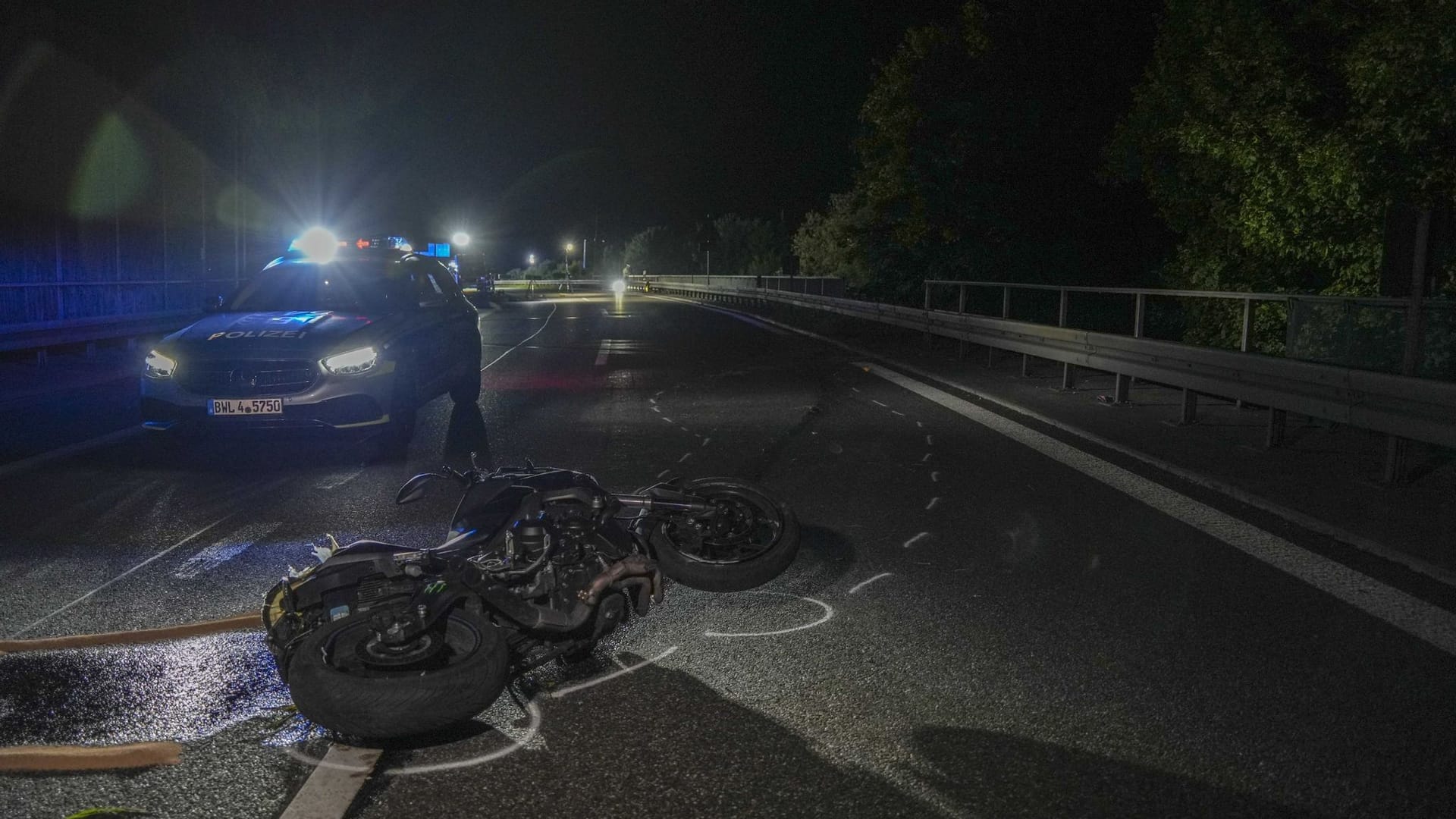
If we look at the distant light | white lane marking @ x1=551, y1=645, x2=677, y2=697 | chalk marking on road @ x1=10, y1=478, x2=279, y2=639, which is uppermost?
the distant light

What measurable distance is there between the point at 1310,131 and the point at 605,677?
1738cm

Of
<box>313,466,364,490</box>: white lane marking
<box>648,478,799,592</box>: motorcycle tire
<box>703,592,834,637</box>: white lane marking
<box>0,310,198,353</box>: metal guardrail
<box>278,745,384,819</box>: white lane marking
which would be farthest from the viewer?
<box>0,310,198,353</box>: metal guardrail

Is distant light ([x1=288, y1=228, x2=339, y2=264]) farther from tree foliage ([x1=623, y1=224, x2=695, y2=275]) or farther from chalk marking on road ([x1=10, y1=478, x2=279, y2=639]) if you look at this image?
tree foliage ([x1=623, y1=224, x2=695, y2=275])

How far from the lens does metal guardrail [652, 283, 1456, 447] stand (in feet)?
27.6

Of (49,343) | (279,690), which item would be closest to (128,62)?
(49,343)

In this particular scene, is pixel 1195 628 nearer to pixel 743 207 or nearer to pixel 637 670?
pixel 637 670

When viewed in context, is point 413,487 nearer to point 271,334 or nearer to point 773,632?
point 773,632

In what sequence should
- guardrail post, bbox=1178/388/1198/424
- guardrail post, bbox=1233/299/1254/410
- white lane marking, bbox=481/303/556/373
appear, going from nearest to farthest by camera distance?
guardrail post, bbox=1233/299/1254/410
guardrail post, bbox=1178/388/1198/424
white lane marking, bbox=481/303/556/373

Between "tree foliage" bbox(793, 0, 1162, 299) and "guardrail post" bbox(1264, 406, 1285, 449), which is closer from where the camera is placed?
"guardrail post" bbox(1264, 406, 1285, 449)

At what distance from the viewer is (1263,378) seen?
10.8 metres

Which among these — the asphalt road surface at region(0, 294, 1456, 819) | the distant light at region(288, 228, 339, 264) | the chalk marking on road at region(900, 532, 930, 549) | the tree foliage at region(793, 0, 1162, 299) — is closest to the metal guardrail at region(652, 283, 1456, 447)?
the asphalt road surface at region(0, 294, 1456, 819)

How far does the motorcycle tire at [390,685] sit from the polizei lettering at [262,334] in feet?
21.1

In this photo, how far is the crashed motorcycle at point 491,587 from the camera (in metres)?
4.16

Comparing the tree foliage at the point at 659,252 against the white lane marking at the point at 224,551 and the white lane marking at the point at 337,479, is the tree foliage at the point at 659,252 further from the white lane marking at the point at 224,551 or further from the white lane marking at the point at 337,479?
the white lane marking at the point at 224,551
